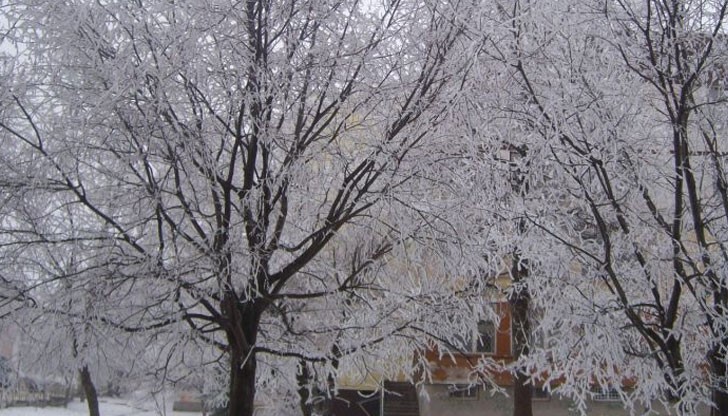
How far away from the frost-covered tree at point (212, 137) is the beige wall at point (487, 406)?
16220 millimetres

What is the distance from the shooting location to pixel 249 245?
6.63 metres

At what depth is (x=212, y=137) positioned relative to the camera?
6.86 metres

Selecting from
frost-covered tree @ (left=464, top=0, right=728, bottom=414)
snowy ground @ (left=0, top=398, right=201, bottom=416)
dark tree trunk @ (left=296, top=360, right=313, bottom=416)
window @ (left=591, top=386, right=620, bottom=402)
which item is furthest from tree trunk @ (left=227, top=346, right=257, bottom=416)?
snowy ground @ (left=0, top=398, right=201, bottom=416)

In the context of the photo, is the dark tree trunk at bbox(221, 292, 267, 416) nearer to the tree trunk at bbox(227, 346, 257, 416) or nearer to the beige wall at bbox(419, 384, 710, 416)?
the tree trunk at bbox(227, 346, 257, 416)

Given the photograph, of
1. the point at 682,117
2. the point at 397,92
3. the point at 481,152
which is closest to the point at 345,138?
the point at 397,92

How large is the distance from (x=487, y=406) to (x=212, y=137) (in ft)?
59.9

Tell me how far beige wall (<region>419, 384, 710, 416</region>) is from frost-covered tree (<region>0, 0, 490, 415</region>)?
1622 centimetres

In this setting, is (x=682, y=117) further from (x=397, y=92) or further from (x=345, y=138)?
(x=345, y=138)

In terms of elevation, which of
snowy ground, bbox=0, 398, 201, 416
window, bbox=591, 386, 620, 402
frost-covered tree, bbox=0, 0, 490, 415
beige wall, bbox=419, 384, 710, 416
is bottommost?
snowy ground, bbox=0, 398, 201, 416

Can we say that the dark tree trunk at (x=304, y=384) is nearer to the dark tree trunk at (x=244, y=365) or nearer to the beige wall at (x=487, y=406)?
the dark tree trunk at (x=244, y=365)

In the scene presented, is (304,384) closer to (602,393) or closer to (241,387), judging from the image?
(241,387)

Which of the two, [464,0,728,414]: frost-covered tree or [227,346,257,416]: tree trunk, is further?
[227,346,257,416]: tree trunk

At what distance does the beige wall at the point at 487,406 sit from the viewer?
22984mm

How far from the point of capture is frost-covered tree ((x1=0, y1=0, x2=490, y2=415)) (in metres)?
6.15
